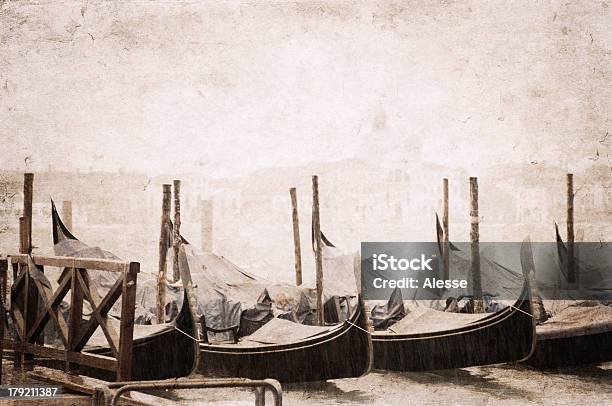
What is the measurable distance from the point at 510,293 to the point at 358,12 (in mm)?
1861

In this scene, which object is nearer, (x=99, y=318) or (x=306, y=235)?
(x=99, y=318)

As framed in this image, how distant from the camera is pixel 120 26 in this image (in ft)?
14.5

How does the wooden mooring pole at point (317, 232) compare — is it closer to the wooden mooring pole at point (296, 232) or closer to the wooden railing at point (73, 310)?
the wooden mooring pole at point (296, 232)

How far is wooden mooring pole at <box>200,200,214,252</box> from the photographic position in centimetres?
439

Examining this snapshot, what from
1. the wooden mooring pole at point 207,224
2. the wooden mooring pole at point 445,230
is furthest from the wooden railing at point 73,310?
the wooden mooring pole at point 445,230

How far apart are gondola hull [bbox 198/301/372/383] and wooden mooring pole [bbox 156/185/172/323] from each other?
0.32 meters

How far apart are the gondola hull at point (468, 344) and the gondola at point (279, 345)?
0.14m

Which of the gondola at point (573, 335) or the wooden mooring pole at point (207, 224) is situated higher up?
the wooden mooring pole at point (207, 224)

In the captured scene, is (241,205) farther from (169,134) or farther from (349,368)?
(349,368)

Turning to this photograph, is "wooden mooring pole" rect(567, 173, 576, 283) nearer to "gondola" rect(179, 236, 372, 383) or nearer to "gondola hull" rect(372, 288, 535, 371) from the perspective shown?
"gondola hull" rect(372, 288, 535, 371)

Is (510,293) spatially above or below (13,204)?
below

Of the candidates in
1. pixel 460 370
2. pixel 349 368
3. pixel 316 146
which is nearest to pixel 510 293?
pixel 460 370

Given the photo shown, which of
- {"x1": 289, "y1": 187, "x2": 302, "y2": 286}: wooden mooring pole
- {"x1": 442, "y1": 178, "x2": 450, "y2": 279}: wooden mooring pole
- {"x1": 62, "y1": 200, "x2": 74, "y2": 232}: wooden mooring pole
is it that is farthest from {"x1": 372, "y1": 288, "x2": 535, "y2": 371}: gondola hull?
{"x1": 62, "y1": 200, "x2": 74, "y2": 232}: wooden mooring pole

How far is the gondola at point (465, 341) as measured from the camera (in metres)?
4.35
